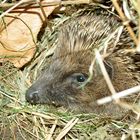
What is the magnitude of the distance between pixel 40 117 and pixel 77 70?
2.00 ft

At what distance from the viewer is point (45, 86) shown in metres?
3.77

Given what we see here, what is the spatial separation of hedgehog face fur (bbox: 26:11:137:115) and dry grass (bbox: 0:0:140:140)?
0.19m

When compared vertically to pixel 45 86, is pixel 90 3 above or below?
above

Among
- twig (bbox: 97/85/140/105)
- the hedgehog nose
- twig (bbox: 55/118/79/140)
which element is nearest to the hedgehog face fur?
the hedgehog nose

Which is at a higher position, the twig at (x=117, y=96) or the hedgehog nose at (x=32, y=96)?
the twig at (x=117, y=96)

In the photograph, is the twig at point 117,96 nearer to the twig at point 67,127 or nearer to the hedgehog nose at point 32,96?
the hedgehog nose at point 32,96

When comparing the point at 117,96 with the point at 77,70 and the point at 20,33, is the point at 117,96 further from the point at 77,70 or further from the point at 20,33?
the point at 20,33

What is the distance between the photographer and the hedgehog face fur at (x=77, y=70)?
11.9 ft

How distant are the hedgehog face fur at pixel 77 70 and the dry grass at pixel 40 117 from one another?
0.19m

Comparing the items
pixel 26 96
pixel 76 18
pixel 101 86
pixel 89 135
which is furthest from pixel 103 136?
pixel 76 18

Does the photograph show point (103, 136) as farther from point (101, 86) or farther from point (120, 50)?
point (120, 50)

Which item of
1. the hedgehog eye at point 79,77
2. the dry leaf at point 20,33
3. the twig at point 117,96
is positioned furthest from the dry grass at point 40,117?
the twig at point 117,96

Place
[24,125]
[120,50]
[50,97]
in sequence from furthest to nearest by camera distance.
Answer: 1. [24,125]
2. [50,97]
3. [120,50]

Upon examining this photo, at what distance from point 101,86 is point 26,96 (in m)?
0.58
